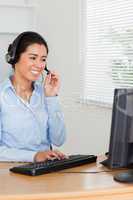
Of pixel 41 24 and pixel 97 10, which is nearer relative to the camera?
pixel 97 10

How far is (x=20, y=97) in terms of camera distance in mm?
2320

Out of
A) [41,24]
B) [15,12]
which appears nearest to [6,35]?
[15,12]

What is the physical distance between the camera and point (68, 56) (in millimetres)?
3404

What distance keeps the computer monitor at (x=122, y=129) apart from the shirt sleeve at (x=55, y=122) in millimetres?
816

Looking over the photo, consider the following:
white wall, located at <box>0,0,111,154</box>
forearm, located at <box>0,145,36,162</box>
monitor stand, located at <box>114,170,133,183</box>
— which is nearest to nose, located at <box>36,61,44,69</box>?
forearm, located at <box>0,145,36,162</box>

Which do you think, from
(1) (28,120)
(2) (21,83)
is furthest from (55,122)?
(2) (21,83)

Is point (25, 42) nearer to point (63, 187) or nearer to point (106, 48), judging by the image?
point (106, 48)

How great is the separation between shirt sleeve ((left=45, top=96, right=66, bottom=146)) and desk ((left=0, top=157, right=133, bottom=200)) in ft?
2.39

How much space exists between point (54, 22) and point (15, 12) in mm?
436

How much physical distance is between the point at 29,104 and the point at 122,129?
2.95 feet

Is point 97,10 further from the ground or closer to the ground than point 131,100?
further from the ground

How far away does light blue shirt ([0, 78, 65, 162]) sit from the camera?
7.41ft

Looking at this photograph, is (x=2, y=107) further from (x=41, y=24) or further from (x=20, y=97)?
(x=41, y=24)

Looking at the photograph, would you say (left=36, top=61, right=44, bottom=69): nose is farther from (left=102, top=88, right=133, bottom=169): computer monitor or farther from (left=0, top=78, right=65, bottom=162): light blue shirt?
(left=102, top=88, right=133, bottom=169): computer monitor
